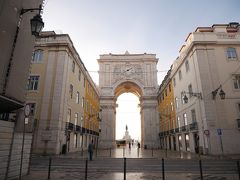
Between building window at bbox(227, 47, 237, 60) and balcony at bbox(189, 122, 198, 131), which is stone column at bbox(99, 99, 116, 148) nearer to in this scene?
balcony at bbox(189, 122, 198, 131)

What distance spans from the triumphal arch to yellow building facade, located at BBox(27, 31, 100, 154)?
22.2 metres

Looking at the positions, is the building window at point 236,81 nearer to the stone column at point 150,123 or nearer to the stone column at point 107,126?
the stone column at point 150,123

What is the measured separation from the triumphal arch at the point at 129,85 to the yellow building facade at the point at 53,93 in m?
22.2

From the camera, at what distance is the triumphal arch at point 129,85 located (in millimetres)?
47500

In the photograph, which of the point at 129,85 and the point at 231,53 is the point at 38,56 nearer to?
the point at 231,53

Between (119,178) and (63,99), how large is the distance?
15.6m

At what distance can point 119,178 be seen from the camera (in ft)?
28.3

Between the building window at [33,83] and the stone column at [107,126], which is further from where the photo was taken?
the stone column at [107,126]

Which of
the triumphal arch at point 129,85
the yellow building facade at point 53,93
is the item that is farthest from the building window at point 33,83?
the triumphal arch at point 129,85

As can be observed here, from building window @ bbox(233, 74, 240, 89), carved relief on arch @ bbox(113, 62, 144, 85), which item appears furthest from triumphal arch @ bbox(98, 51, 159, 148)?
building window @ bbox(233, 74, 240, 89)

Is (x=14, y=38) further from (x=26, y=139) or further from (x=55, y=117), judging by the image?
(x=55, y=117)

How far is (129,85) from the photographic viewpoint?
55344 mm

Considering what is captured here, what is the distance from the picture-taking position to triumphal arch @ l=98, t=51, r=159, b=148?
4750cm

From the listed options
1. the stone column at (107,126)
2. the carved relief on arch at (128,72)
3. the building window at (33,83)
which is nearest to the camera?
the building window at (33,83)
